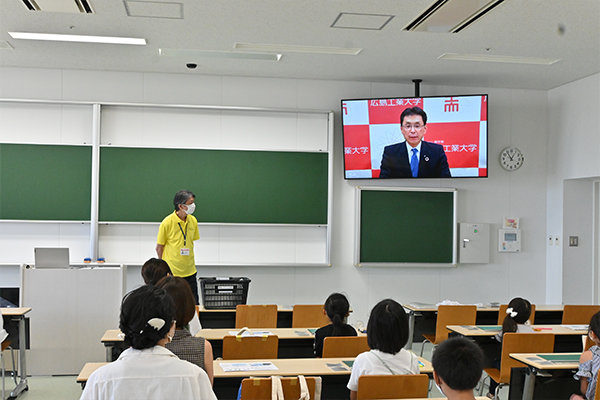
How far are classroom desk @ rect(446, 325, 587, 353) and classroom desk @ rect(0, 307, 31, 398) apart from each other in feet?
12.0

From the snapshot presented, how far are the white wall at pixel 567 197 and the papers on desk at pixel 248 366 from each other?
5.86 meters

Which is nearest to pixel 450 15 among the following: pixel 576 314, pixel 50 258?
pixel 576 314

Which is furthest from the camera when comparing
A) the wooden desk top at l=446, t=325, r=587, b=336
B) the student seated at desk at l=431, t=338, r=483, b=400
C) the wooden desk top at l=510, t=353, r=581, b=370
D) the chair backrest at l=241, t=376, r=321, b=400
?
the wooden desk top at l=446, t=325, r=587, b=336

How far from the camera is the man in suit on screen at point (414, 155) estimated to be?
795cm

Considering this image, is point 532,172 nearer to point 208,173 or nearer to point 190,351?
point 208,173

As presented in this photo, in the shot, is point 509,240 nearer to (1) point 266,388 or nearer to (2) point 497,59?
(2) point 497,59

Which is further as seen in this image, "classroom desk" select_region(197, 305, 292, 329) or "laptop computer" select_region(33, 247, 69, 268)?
"laptop computer" select_region(33, 247, 69, 268)

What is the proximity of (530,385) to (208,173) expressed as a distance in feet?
15.9

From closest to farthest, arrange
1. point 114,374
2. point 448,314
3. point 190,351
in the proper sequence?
point 114,374
point 190,351
point 448,314

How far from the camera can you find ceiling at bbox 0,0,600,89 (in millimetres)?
5414

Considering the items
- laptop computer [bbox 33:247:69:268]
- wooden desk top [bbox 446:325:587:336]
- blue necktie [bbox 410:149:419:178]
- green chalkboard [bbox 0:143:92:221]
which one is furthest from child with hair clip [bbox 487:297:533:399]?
green chalkboard [bbox 0:143:92:221]

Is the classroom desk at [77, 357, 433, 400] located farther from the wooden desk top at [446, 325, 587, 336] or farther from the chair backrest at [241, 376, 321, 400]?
the wooden desk top at [446, 325, 587, 336]

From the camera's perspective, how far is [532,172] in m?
8.66

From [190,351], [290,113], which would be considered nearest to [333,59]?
[290,113]
